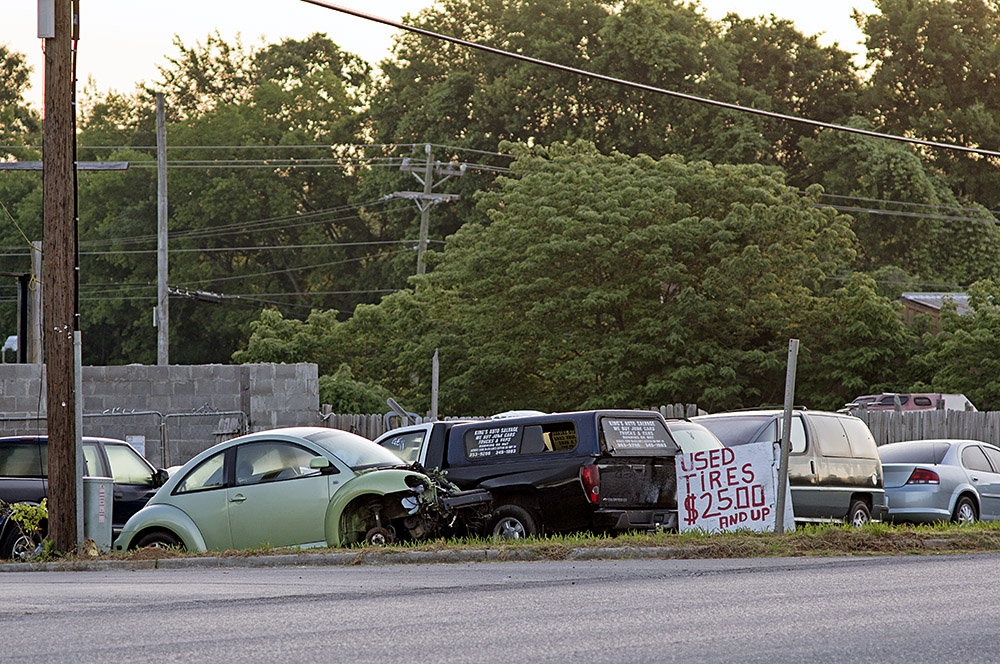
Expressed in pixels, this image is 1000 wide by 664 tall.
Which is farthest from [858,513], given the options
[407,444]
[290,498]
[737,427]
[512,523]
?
[290,498]

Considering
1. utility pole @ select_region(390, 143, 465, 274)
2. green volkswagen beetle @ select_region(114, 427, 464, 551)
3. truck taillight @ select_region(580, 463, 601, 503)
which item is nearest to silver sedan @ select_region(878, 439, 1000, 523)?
truck taillight @ select_region(580, 463, 601, 503)

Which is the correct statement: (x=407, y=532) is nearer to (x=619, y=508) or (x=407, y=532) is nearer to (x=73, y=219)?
(x=619, y=508)

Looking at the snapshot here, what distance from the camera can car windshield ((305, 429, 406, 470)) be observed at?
15.5 metres

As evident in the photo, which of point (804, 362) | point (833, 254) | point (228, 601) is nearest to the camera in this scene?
point (228, 601)

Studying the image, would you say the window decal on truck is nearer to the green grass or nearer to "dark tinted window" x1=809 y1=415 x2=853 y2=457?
the green grass

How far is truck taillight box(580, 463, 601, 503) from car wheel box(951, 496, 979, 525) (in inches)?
251

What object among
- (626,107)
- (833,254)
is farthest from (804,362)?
(626,107)

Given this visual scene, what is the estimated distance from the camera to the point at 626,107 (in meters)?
55.5

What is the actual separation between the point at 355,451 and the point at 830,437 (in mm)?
6195

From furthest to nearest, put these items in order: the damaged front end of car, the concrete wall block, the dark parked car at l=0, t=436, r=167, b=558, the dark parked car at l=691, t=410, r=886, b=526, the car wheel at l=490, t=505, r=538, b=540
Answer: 1. the concrete wall block
2. the dark parked car at l=691, t=410, r=886, b=526
3. the dark parked car at l=0, t=436, r=167, b=558
4. the car wheel at l=490, t=505, r=538, b=540
5. the damaged front end of car

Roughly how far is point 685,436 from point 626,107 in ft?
128

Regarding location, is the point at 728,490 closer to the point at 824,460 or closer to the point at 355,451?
the point at 824,460

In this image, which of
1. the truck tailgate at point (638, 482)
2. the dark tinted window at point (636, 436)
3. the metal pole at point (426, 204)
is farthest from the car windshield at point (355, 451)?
the metal pole at point (426, 204)

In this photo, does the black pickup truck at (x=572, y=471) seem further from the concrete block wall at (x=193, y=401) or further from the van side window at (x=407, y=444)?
the concrete block wall at (x=193, y=401)
